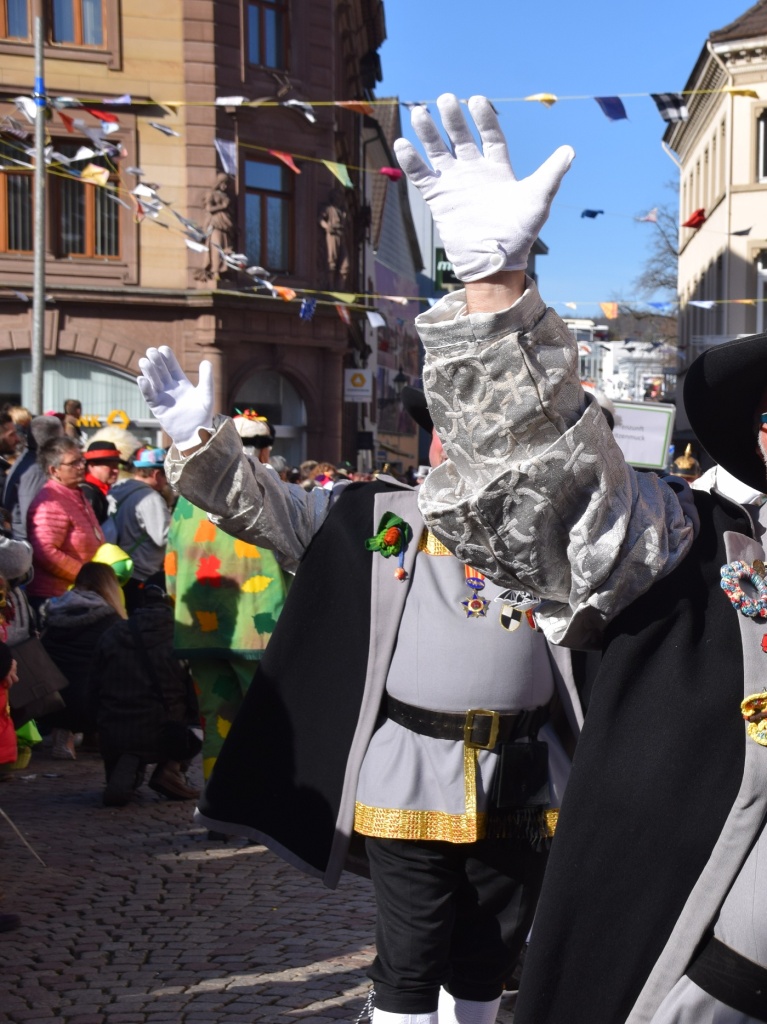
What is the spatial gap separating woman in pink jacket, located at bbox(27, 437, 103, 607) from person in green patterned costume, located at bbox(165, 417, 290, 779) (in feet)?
6.40

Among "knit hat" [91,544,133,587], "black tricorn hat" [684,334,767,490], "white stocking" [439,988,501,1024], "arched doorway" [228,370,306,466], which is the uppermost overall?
"arched doorway" [228,370,306,466]

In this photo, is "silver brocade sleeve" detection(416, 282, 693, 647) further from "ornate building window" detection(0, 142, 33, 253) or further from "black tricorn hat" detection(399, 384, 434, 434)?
"ornate building window" detection(0, 142, 33, 253)

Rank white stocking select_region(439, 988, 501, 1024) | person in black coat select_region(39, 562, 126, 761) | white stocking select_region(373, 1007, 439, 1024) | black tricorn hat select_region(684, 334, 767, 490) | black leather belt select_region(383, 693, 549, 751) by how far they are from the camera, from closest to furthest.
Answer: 1. black tricorn hat select_region(684, 334, 767, 490)
2. white stocking select_region(373, 1007, 439, 1024)
3. black leather belt select_region(383, 693, 549, 751)
4. white stocking select_region(439, 988, 501, 1024)
5. person in black coat select_region(39, 562, 126, 761)

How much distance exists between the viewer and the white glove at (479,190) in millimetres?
2039

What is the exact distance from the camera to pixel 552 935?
209 centimetres

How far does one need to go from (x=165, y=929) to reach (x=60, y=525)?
3.57m

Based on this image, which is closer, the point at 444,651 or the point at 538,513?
the point at 538,513

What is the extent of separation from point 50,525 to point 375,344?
32.1 m

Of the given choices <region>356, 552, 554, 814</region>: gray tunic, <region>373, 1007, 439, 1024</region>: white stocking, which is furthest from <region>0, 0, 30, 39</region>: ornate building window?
<region>373, 1007, 439, 1024</region>: white stocking

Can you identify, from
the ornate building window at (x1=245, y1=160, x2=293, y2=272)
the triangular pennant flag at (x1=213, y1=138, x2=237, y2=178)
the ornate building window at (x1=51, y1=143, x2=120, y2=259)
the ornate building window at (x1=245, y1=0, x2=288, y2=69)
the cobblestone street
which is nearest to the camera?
the cobblestone street

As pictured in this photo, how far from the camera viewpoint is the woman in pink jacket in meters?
8.30

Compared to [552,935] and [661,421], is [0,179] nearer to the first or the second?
[661,421]

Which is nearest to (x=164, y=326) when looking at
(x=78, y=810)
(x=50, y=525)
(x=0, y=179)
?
(x=0, y=179)

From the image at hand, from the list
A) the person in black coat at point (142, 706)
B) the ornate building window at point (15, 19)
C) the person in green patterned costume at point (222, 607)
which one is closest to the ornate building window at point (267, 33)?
the ornate building window at point (15, 19)
